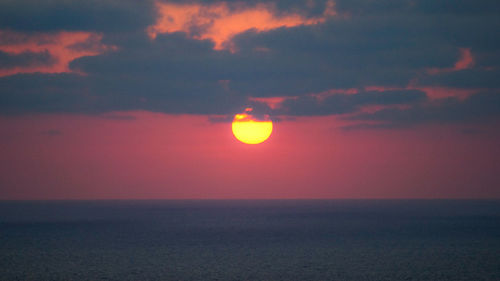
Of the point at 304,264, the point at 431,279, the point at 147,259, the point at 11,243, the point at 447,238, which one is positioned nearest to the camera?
the point at 431,279

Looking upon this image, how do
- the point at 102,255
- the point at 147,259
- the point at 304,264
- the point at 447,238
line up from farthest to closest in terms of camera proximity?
the point at 447,238, the point at 102,255, the point at 147,259, the point at 304,264

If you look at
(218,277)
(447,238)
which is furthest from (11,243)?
(447,238)

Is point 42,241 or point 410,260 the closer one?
point 410,260

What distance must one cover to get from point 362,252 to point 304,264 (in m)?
13.2

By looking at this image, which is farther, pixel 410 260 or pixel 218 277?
pixel 410 260

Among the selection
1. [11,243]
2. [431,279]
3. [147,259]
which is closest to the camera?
[431,279]

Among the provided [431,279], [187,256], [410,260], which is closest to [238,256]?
[187,256]

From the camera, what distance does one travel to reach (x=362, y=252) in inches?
2429

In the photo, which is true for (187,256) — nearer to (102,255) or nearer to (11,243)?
(102,255)

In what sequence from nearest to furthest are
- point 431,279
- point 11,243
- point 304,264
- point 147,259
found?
point 431,279
point 304,264
point 147,259
point 11,243

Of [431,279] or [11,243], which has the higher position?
[11,243]

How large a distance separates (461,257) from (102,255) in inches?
1546

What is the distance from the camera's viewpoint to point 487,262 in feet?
175

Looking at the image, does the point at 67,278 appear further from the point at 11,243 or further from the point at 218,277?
the point at 11,243
